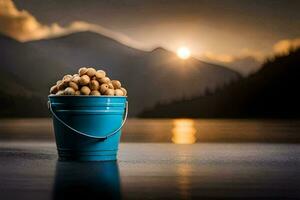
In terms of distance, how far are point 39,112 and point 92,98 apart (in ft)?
110

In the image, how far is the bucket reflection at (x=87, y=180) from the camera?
4.89 m

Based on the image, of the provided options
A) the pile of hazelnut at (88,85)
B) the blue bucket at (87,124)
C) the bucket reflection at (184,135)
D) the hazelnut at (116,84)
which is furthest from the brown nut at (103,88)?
the bucket reflection at (184,135)

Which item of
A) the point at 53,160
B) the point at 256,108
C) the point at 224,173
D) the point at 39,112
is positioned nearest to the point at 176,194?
the point at 224,173

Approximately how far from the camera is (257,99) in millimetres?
51281

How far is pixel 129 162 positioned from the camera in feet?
24.3

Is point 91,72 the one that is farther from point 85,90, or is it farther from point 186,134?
point 186,134

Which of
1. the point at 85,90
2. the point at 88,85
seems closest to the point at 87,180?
the point at 85,90

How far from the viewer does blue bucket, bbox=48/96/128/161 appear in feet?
A: 24.8

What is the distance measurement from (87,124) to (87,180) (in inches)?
72.4

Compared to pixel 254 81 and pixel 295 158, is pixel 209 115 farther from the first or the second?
pixel 295 158

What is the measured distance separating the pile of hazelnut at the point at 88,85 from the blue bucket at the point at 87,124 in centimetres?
8

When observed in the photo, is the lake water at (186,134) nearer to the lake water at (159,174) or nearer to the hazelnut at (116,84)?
the lake water at (159,174)

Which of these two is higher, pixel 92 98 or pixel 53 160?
pixel 92 98

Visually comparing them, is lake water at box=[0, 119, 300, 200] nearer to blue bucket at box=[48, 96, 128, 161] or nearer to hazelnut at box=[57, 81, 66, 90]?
blue bucket at box=[48, 96, 128, 161]
